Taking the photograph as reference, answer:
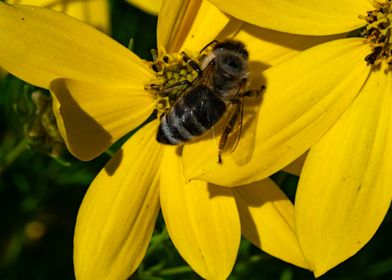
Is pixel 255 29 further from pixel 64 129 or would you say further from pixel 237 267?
pixel 237 267

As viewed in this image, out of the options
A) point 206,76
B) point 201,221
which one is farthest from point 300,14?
point 201,221

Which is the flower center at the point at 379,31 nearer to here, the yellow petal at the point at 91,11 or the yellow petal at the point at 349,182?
the yellow petal at the point at 349,182

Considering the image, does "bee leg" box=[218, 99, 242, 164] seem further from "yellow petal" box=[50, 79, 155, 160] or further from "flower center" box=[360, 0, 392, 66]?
"flower center" box=[360, 0, 392, 66]

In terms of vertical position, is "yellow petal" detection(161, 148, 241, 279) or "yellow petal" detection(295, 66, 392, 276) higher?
"yellow petal" detection(295, 66, 392, 276)

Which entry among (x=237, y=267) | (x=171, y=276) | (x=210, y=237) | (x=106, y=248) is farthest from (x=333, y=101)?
(x=171, y=276)

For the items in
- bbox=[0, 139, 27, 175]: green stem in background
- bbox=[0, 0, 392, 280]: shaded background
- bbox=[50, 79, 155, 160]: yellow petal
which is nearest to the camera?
bbox=[50, 79, 155, 160]: yellow petal

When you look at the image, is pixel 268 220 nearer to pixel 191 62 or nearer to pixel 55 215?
pixel 191 62

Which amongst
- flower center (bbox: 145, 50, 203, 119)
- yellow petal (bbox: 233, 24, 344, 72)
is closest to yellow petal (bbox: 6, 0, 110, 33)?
flower center (bbox: 145, 50, 203, 119)
